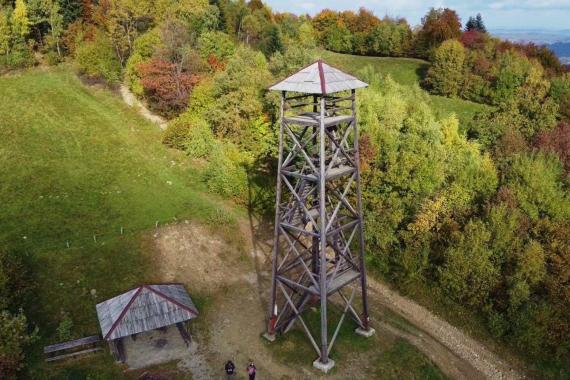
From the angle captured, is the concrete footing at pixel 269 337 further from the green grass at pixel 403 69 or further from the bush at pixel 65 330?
the green grass at pixel 403 69

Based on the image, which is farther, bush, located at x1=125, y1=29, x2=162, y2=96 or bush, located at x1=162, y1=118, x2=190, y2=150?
bush, located at x1=125, y1=29, x2=162, y2=96

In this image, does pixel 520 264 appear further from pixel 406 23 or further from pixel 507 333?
pixel 406 23

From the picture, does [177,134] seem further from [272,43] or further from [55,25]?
[55,25]

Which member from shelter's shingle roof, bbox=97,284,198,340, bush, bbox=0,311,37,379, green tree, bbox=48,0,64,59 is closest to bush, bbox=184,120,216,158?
shelter's shingle roof, bbox=97,284,198,340

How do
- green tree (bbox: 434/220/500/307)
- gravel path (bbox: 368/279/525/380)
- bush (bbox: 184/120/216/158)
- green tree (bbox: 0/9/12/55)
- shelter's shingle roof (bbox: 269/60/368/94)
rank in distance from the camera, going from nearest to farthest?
shelter's shingle roof (bbox: 269/60/368/94)
gravel path (bbox: 368/279/525/380)
green tree (bbox: 434/220/500/307)
bush (bbox: 184/120/216/158)
green tree (bbox: 0/9/12/55)

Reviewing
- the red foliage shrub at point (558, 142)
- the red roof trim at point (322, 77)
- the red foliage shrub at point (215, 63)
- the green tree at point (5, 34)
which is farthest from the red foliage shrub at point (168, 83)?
the red foliage shrub at point (558, 142)

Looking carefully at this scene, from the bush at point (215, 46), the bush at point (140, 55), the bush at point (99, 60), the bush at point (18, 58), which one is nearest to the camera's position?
the bush at point (140, 55)

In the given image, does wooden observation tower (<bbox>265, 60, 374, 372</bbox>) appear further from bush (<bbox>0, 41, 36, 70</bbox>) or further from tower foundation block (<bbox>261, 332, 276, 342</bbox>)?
bush (<bbox>0, 41, 36, 70</bbox>)
